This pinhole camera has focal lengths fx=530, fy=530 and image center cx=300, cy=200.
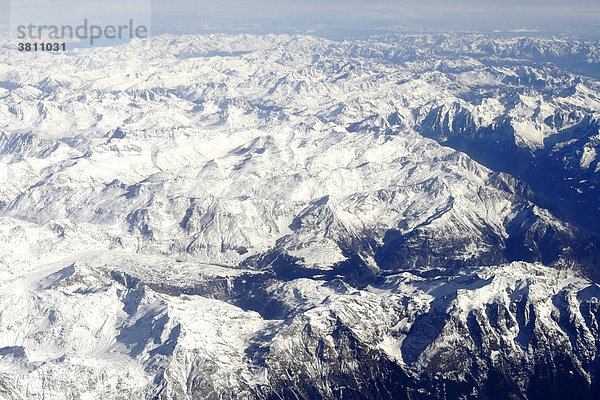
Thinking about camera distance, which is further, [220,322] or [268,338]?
[220,322]

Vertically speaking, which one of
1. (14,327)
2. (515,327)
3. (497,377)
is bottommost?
(14,327)

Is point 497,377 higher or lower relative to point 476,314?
lower

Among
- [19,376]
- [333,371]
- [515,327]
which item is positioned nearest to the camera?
[19,376]

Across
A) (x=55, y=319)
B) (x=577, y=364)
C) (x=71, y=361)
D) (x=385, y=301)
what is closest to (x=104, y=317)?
(x=55, y=319)

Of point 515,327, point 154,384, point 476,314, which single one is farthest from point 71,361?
point 515,327

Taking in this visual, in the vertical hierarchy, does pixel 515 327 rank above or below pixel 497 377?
above

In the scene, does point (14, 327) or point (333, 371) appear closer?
point (333, 371)

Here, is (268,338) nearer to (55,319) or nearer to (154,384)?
(154,384)

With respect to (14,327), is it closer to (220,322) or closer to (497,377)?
(220,322)

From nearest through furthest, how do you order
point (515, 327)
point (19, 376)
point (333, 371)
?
point (19, 376) < point (333, 371) < point (515, 327)
